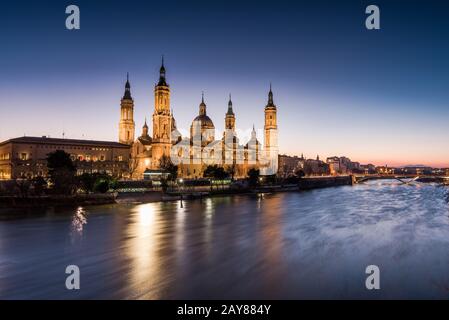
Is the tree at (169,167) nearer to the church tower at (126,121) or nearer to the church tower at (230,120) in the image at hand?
the church tower at (126,121)

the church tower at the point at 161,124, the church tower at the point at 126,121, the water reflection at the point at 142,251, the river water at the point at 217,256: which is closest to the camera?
the river water at the point at 217,256

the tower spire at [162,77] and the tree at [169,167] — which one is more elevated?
the tower spire at [162,77]

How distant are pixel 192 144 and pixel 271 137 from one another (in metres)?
28.2

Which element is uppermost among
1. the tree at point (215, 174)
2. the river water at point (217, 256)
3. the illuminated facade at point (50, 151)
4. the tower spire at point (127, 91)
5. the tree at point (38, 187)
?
the tower spire at point (127, 91)

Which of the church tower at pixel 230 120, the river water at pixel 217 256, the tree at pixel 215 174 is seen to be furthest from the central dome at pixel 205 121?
the river water at pixel 217 256

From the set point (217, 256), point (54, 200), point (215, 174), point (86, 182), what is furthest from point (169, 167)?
point (217, 256)

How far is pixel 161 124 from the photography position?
7681cm

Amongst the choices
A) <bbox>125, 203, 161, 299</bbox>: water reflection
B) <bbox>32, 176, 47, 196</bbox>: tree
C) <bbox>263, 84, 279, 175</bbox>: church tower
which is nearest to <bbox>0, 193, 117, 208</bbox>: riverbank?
<bbox>32, 176, 47, 196</bbox>: tree

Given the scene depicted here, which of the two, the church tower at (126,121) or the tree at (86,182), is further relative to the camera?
the church tower at (126,121)

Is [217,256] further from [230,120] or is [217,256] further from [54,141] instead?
[230,120]

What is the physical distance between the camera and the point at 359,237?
26.5 metres

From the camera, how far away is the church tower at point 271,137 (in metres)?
105
